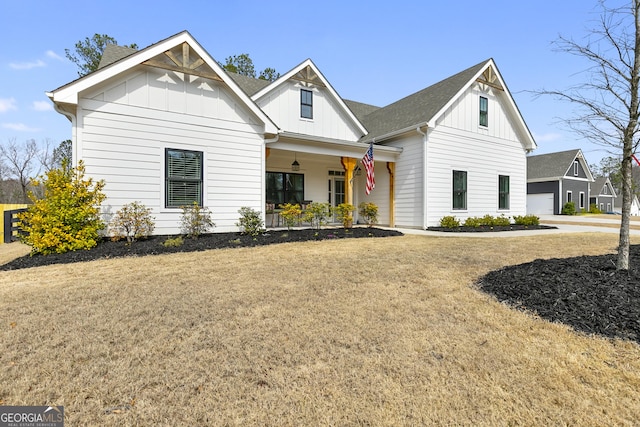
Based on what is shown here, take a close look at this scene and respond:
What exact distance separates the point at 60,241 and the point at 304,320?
20.4 ft

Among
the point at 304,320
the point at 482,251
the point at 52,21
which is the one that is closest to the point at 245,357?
the point at 304,320

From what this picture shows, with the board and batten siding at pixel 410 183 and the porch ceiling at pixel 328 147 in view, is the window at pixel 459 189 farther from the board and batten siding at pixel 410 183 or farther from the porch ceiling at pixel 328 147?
the porch ceiling at pixel 328 147

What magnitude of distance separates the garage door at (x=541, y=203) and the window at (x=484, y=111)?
19267 mm

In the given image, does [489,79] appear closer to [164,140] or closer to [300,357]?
[164,140]

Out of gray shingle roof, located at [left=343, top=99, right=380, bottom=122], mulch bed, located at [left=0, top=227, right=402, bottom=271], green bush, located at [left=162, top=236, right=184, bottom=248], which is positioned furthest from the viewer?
gray shingle roof, located at [left=343, top=99, right=380, bottom=122]

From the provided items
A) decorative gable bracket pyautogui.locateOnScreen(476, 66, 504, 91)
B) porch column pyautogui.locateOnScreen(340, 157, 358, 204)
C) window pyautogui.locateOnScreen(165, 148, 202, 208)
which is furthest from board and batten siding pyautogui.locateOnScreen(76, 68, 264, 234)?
decorative gable bracket pyautogui.locateOnScreen(476, 66, 504, 91)

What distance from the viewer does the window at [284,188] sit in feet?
42.9

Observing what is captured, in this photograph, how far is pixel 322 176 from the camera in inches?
565

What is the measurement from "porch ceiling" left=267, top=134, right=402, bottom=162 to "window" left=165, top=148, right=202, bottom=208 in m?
2.65

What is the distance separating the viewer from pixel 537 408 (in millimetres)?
1813

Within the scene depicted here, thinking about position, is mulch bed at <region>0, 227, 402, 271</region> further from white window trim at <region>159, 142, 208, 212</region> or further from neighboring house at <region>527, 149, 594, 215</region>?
neighboring house at <region>527, 149, 594, 215</region>

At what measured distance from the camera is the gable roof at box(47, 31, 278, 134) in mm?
7008

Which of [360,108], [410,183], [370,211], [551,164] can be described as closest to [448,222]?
[410,183]

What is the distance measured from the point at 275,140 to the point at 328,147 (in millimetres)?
2387
